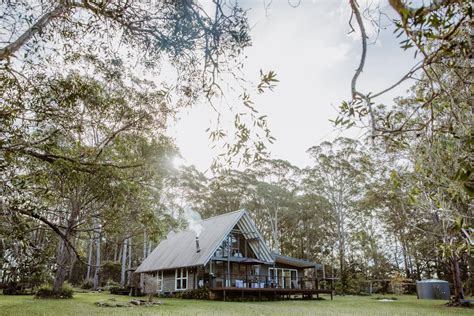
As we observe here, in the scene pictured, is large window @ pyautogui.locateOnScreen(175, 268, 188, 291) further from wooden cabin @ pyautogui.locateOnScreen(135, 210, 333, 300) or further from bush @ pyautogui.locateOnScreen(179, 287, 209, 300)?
bush @ pyautogui.locateOnScreen(179, 287, 209, 300)

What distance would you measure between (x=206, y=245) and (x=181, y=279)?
377 centimetres

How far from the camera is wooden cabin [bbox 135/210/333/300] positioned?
65.9 feet

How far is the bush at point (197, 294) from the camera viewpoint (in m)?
19.0

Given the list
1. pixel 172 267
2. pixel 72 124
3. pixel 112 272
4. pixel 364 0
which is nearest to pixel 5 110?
pixel 72 124

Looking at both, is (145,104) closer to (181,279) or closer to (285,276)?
(181,279)

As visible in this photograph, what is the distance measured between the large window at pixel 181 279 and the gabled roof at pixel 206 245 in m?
0.89

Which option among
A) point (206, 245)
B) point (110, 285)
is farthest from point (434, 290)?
point (110, 285)

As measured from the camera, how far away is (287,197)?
33.6 m

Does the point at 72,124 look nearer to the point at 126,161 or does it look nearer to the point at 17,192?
the point at 17,192

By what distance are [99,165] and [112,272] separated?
32706 millimetres

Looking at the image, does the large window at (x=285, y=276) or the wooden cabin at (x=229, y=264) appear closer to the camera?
the wooden cabin at (x=229, y=264)

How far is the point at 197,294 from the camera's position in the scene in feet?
64.0

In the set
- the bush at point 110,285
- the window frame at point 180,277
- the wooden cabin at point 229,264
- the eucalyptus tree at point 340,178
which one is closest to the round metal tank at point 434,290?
the eucalyptus tree at point 340,178

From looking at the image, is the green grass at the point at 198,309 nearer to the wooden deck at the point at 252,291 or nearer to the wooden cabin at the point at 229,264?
the wooden deck at the point at 252,291
